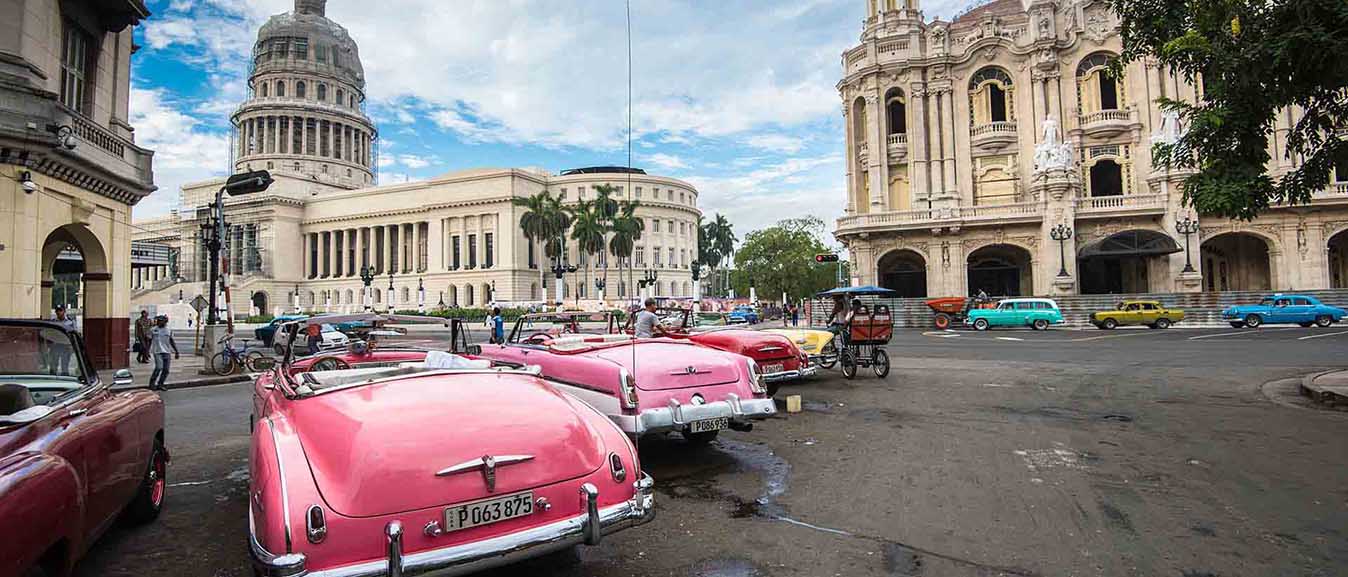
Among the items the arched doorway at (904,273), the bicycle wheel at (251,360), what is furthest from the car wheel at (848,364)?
the arched doorway at (904,273)

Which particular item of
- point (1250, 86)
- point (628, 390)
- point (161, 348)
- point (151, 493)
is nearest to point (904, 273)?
point (1250, 86)

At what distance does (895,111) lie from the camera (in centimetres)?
4278

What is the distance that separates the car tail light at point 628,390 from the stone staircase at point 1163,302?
1123 inches

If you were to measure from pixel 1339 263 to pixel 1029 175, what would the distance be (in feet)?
57.4

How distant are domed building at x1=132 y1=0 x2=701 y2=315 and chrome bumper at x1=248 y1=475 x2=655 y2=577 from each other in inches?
2862

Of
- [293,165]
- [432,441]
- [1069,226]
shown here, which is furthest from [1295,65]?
[293,165]

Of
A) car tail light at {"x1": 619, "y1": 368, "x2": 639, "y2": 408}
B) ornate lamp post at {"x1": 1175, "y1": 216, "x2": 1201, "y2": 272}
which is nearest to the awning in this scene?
ornate lamp post at {"x1": 1175, "y1": 216, "x2": 1201, "y2": 272}

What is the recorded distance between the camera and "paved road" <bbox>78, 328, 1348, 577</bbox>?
143 inches

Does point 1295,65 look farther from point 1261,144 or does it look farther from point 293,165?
point 293,165

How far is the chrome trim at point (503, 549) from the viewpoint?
8.67 ft

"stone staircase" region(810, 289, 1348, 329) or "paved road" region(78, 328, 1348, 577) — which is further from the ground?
"stone staircase" region(810, 289, 1348, 329)

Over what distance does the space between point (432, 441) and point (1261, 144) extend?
361 inches

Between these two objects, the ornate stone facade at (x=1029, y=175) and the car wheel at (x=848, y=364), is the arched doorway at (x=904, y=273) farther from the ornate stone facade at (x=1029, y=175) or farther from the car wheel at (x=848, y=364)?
the car wheel at (x=848, y=364)

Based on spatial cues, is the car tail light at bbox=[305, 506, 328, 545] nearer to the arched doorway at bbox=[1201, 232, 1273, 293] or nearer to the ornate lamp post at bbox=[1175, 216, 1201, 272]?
the ornate lamp post at bbox=[1175, 216, 1201, 272]
